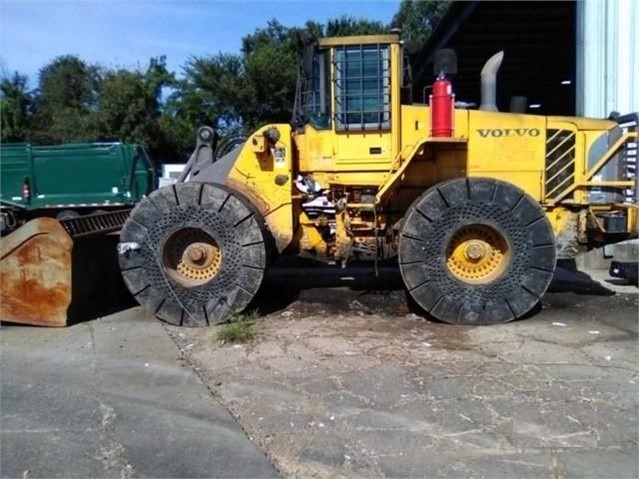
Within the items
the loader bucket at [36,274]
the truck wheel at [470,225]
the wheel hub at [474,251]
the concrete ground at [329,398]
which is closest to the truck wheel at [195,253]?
the concrete ground at [329,398]

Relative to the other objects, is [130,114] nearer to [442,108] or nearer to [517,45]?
[517,45]

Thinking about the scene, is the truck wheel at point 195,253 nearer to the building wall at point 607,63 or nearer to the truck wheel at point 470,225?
the truck wheel at point 470,225

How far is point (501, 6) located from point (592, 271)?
268 inches

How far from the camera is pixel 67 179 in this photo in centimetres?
1894

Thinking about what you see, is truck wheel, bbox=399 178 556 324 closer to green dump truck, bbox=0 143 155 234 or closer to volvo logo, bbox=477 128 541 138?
volvo logo, bbox=477 128 541 138

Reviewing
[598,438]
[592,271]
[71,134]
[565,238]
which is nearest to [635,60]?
[592,271]

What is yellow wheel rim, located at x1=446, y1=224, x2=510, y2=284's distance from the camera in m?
7.48

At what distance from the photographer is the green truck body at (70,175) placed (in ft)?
61.8

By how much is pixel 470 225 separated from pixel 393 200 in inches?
43.1

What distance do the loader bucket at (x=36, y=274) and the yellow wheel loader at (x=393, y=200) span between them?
62 centimetres

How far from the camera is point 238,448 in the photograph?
4.36m

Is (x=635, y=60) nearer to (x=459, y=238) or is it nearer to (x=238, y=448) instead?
(x=459, y=238)

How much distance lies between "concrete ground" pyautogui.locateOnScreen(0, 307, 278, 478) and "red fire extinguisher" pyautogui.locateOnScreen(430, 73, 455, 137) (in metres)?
3.52

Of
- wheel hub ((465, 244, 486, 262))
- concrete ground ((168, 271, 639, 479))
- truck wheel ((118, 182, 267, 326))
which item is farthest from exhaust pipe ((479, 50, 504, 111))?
truck wheel ((118, 182, 267, 326))
